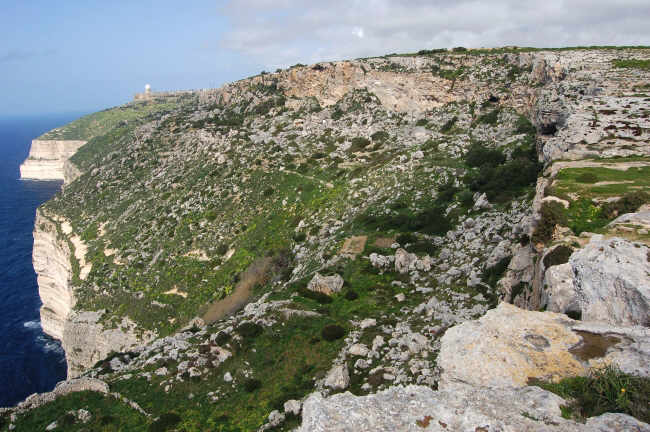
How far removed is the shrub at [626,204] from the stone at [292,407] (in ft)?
64.0

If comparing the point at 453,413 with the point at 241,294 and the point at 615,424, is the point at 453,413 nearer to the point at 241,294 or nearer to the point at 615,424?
the point at 615,424

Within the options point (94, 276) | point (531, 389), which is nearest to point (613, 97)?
point (531, 389)

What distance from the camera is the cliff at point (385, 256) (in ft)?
40.3

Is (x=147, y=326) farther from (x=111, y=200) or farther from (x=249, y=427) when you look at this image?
(x=111, y=200)

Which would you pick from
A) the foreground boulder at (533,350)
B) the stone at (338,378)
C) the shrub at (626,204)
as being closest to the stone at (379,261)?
the stone at (338,378)

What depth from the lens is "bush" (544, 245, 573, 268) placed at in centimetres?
1630

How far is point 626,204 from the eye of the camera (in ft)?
62.2

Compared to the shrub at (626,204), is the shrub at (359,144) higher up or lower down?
higher up

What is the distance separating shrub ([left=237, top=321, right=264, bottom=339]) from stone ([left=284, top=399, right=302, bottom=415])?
9.39 meters

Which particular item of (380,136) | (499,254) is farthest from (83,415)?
(380,136)

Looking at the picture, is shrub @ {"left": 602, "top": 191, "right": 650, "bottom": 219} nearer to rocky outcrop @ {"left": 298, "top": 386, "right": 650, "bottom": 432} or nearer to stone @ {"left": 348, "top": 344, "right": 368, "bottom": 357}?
rocky outcrop @ {"left": 298, "top": 386, "right": 650, "bottom": 432}

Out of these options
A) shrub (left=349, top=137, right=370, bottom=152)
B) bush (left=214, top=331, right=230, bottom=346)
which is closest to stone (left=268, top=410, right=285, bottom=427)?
bush (left=214, top=331, right=230, bottom=346)

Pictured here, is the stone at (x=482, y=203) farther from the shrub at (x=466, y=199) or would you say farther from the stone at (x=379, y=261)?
the stone at (x=379, y=261)

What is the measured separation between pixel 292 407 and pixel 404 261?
55.7ft
